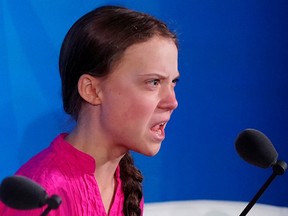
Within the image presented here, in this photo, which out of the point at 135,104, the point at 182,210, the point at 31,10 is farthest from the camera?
the point at 182,210

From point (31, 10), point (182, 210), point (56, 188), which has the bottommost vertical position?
point (182, 210)

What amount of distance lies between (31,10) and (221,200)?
0.60 m

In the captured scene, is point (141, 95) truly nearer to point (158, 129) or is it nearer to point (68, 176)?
point (158, 129)

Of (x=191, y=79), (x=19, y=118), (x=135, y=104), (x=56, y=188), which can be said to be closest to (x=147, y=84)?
(x=135, y=104)

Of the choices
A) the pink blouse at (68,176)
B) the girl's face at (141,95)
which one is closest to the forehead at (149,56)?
the girl's face at (141,95)

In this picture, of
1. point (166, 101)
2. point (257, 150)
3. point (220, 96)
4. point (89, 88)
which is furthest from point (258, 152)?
point (220, 96)

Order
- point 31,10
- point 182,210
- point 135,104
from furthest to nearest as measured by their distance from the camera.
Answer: point 182,210
point 31,10
point 135,104

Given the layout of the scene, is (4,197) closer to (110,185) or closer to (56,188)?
(56,188)

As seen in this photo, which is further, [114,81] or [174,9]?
[174,9]

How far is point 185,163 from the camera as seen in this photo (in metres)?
1.37

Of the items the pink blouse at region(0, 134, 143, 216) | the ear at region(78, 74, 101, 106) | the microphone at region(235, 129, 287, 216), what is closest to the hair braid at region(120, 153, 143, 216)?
the pink blouse at region(0, 134, 143, 216)

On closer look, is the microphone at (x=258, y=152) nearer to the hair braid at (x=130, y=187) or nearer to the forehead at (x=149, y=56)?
the forehead at (x=149, y=56)

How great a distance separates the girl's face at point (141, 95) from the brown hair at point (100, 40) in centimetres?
1

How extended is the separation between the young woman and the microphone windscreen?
312 mm
